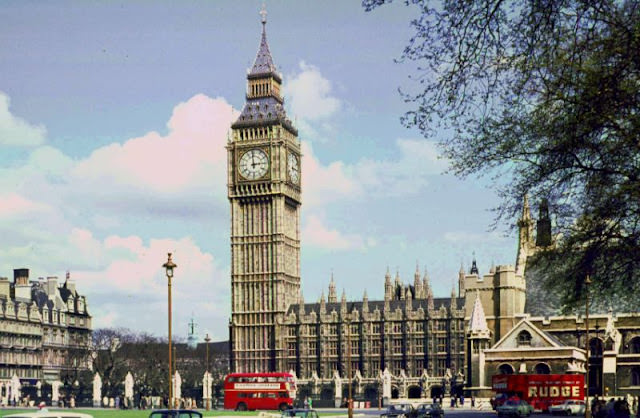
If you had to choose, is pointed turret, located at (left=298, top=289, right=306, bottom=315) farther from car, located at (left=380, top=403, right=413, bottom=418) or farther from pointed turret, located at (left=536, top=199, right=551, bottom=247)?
pointed turret, located at (left=536, top=199, right=551, bottom=247)

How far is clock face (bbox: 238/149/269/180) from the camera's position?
153 metres

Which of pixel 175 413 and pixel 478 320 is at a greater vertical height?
pixel 478 320

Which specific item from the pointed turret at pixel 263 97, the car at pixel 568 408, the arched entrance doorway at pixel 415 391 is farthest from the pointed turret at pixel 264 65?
the car at pixel 568 408

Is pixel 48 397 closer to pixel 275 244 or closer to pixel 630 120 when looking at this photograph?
pixel 275 244

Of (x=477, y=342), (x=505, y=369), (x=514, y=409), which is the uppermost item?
(x=477, y=342)

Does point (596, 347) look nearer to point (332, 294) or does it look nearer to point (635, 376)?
point (635, 376)

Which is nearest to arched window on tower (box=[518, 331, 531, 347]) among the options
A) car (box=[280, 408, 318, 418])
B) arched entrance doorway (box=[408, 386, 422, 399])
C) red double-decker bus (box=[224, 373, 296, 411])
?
red double-decker bus (box=[224, 373, 296, 411])

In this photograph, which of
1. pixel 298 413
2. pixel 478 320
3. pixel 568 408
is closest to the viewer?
pixel 298 413

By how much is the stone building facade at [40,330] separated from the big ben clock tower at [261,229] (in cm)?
2303

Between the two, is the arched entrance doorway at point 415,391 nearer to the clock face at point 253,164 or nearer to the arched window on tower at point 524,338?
the clock face at point 253,164

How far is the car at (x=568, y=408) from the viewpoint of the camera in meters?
65.0

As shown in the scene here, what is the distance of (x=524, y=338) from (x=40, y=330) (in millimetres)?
76499

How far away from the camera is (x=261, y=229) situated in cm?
15438

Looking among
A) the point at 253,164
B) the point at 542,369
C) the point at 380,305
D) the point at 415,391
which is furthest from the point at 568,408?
the point at 253,164
